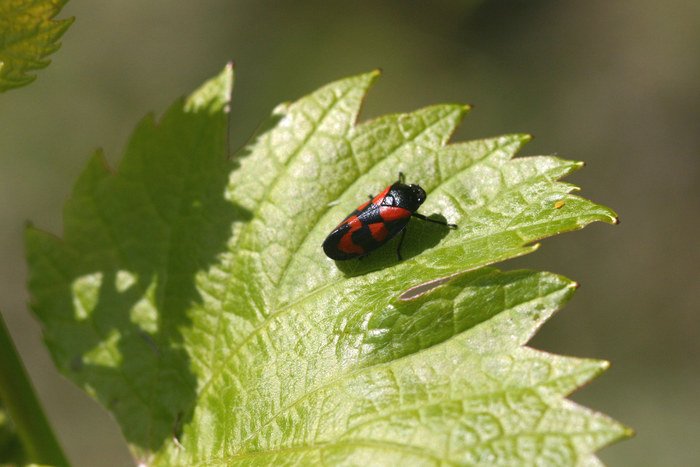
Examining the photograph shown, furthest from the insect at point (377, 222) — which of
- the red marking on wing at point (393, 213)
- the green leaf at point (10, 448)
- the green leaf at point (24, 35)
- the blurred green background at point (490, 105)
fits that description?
the blurred green background at point (490, 105)

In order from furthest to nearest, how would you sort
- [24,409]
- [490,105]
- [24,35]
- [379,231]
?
1. [490,105]
2. [379,231]
3. [24,409]
4. [24,35]

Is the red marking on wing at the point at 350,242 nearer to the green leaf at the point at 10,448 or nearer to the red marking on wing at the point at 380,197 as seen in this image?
the red marking on wing at the point at 380,197

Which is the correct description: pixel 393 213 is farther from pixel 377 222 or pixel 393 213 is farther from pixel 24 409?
pixel 24 409

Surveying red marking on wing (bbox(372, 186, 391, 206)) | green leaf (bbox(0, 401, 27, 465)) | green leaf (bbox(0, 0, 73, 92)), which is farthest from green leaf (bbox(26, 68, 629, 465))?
green leaf (bbox(0, 0, 73, 92))

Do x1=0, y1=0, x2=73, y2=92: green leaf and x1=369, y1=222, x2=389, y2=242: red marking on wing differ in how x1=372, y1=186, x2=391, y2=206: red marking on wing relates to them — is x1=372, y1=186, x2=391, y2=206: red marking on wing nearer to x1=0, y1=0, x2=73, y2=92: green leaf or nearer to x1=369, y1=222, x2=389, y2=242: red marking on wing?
x1=369, y1=222, x2=389, y2=242: red marking on wing

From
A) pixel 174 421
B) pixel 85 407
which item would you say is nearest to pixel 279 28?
pixel 85 407

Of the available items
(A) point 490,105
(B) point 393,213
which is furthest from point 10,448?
(A) point 490,105
